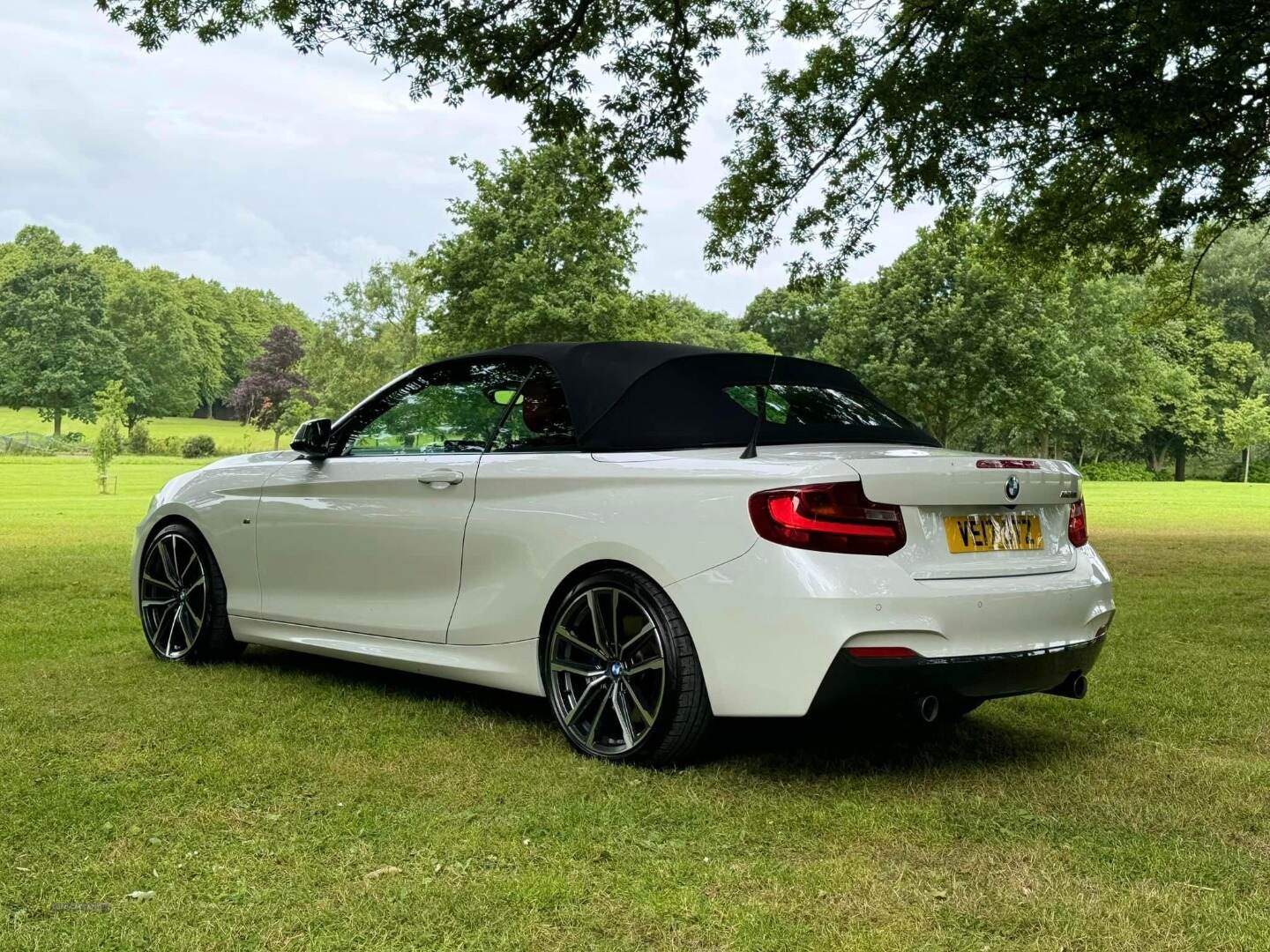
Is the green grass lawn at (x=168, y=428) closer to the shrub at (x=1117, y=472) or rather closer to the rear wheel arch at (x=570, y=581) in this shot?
the shrub at (x=1117, y=472)

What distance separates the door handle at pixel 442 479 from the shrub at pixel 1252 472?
233 ft

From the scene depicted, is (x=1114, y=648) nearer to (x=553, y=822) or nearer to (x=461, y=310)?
(x=553, y=822)

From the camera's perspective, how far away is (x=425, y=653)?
505 centimetres

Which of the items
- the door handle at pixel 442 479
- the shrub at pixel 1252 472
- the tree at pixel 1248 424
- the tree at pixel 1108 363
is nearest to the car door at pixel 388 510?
the door handle at pixel 442 479

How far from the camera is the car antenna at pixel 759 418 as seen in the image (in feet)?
13.8

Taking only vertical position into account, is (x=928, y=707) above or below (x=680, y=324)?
below

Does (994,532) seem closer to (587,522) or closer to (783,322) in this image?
(587,522)

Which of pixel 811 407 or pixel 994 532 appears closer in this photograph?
pixel 994 532

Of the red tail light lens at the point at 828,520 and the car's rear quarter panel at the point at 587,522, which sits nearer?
the red tail light lens at the point at 828,520

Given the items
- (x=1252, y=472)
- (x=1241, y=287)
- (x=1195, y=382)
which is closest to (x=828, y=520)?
(x=1195, y=382)

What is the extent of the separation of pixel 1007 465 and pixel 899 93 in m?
9.52

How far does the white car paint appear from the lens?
3881mm

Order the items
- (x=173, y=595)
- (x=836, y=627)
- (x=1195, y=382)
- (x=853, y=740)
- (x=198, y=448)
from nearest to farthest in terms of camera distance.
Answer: (x=836, y=627) < (x=853, y=740) < (x=173, y=595) < (x=198, y=448) < (x=1195, y=382)

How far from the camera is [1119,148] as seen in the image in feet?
38.3
